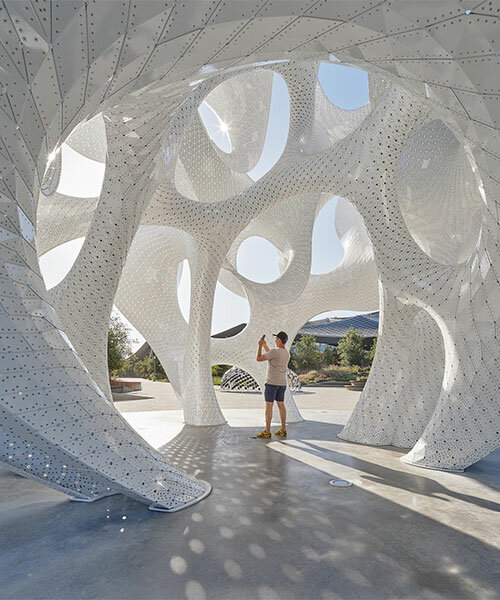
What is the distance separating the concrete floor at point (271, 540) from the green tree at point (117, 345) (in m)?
18.9

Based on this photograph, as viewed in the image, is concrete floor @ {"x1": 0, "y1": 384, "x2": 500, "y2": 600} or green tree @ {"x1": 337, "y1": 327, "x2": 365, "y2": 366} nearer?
concrete floor @ {"x1": 0, "y1": 384, "x2": 500, "y2": 600}

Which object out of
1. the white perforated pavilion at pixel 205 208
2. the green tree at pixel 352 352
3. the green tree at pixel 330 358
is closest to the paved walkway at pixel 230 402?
the white perforated pavilion at pixel 205 208

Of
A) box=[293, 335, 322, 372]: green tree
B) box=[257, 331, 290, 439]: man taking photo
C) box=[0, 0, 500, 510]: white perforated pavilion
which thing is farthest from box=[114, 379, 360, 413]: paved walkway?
box=[293, 335, 322, 372]: green tree

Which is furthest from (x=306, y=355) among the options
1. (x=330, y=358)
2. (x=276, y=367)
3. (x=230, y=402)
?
(x=276, y=367)

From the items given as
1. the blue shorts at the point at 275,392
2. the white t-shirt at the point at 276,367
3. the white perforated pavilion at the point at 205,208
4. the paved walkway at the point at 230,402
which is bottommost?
the paved walkway at the point at 230,402

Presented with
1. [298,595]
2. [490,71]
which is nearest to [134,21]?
[490,71]

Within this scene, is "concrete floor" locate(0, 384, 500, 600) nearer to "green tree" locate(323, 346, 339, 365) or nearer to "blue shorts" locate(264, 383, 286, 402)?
"blue shorts" locate(264, 383, 286, 402)

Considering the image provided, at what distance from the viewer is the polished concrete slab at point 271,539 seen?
2.17 m

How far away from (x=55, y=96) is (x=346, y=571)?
3258 mm

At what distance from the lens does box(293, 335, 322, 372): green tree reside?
35.6 metres

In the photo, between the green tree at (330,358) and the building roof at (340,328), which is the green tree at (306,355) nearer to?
the green tree at (330,358)

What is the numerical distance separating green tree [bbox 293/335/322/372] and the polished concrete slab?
102 ft

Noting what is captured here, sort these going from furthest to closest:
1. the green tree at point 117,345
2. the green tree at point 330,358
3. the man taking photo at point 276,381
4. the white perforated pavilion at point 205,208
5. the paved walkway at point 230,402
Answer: the green tree at point 330,358 < the green tree at point 117,345 < the paved walkway at point 230,402 < the man taking photo at point 276,381 < the white perforated pavilion at point 205,208

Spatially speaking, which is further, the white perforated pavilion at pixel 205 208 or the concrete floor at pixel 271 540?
the white perforated pavilion at pixel 205 208
